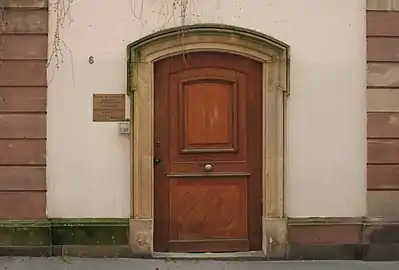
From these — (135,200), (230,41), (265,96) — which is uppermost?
(230,41)

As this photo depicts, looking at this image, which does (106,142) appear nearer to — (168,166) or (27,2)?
(168,166)

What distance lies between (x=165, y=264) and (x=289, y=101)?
2.24 metres

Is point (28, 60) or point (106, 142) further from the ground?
point (28, 60)

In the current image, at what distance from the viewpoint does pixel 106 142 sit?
25.6 feet

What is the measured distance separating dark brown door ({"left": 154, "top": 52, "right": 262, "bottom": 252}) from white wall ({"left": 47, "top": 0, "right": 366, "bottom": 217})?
39 cm

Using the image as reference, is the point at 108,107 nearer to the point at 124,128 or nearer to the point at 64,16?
the point at 124,128

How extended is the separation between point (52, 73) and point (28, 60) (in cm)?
29

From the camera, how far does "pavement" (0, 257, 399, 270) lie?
24.5 ft

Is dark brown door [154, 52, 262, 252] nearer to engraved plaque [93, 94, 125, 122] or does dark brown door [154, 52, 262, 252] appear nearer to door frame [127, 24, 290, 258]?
door frame [127, 24, 290, 258]

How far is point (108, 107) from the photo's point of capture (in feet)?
25.6

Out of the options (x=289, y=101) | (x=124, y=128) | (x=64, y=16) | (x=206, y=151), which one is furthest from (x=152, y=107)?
(x=289, y=101)

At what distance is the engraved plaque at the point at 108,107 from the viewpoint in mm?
7809

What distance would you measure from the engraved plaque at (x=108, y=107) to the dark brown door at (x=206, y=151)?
0.40 m

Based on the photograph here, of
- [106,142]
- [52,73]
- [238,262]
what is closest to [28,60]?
[52,73]
